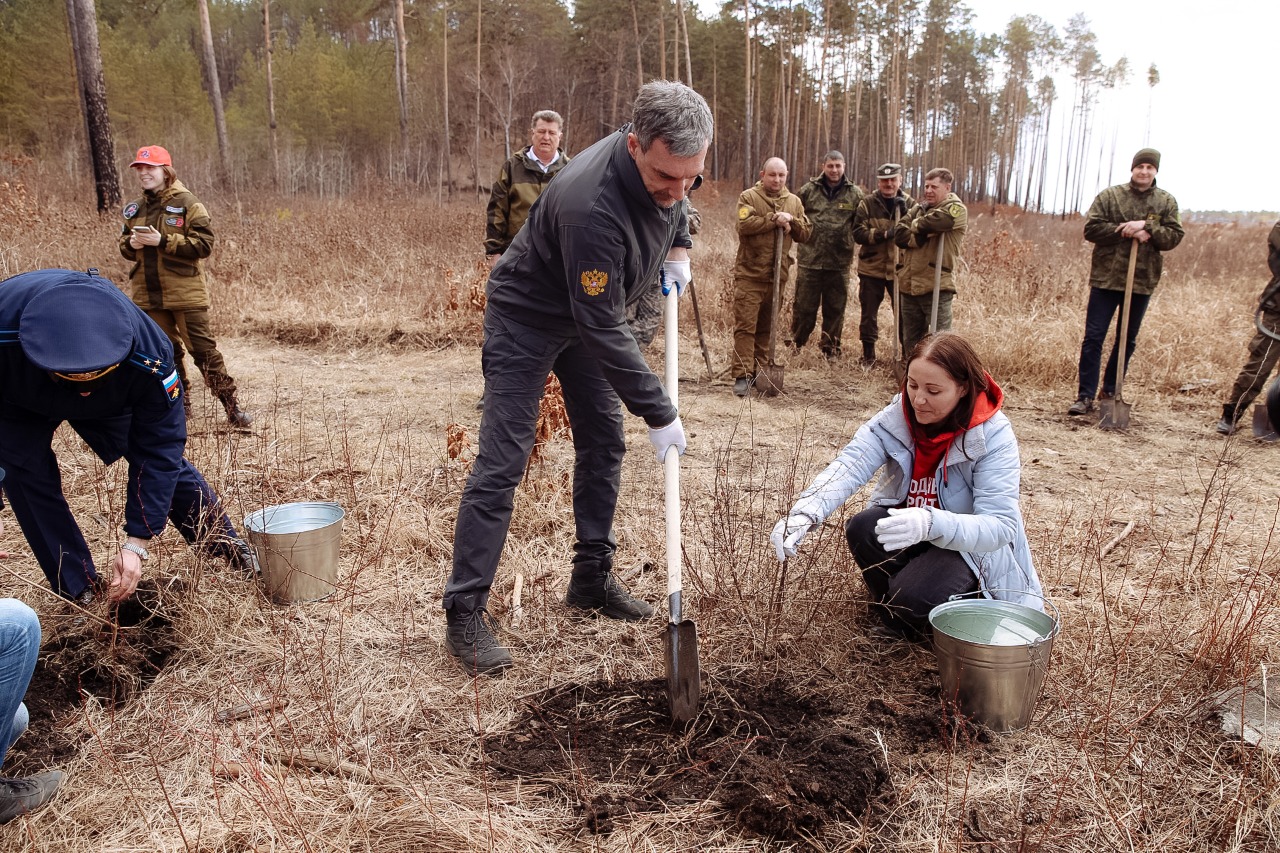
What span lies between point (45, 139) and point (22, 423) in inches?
1037

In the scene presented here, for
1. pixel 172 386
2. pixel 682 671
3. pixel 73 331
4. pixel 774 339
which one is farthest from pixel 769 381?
pixel 73 331

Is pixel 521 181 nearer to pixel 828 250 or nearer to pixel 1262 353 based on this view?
pixel 828 250

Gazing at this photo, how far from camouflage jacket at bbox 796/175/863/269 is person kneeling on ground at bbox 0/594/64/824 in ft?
23.2

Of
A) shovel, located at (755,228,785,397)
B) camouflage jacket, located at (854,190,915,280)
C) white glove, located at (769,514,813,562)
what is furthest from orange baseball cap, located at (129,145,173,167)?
camouflage jacket, located at (854,190,915,280)

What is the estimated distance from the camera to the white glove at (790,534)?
9.19 feet

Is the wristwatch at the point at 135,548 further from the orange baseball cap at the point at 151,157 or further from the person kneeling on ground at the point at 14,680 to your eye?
the orange baseball cap at the point at 151,157

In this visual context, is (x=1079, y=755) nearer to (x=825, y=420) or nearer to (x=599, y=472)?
(x=599, y=472)

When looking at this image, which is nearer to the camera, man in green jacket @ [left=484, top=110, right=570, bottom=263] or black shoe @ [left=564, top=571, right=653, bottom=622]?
black shoe @ [left=564, top=571, right=653, bottom=622]

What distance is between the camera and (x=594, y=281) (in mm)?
2562

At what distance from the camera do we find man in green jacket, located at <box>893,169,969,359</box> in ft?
23.2

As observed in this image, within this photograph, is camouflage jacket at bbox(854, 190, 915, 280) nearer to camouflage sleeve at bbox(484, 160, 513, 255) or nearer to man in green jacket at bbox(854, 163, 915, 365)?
man in green jacket at bbox(854, 163, 915, 365)

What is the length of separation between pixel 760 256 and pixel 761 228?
0.27m

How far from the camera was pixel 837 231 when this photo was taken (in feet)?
26.4

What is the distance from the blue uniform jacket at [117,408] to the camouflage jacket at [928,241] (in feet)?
20.0
